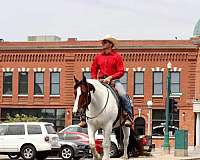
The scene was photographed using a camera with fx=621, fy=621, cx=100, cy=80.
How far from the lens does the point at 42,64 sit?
59.7 m

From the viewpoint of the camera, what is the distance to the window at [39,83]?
196 feet

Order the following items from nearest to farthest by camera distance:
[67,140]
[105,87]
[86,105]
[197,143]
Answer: [86,105]
[105,87]
[67,140]
[197,143]

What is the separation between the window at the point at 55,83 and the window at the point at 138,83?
293 inches

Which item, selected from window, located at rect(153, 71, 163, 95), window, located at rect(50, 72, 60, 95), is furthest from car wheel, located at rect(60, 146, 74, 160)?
window, located at rect(50, 72, 60, 95)

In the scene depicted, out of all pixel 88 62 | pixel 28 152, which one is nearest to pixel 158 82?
pixel 88 62

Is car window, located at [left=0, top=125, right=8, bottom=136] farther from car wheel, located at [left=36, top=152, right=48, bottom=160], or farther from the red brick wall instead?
the red brick wall

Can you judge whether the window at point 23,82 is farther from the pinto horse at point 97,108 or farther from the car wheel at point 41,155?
the pinto horse at point 97,108

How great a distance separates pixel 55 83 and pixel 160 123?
10855 mm

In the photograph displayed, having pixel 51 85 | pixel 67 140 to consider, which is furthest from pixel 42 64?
pixel 67 140

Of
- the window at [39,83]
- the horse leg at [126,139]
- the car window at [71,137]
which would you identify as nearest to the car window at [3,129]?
the car window at [71,137]

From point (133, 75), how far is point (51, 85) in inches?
318

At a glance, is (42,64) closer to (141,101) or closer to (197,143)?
(141,101)

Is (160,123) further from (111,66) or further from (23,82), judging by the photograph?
(111,66)

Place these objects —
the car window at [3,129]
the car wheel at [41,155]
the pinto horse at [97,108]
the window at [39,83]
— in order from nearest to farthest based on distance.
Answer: the pinto horse at [97,108] < the car wheel at [41,155] < the car window at [3,129] < the window at [39,83]
